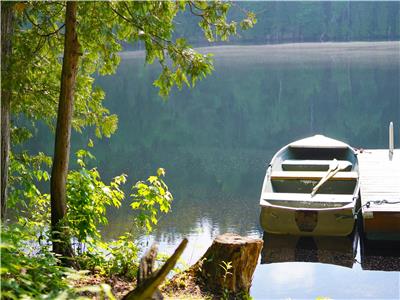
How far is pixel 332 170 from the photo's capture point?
41.9 ft

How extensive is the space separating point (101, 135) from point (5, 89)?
202cm

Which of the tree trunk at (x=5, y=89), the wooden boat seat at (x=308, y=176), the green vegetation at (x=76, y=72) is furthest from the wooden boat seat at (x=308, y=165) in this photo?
the tree trunk at (x=5, y=89)

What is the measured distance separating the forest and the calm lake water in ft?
0.40

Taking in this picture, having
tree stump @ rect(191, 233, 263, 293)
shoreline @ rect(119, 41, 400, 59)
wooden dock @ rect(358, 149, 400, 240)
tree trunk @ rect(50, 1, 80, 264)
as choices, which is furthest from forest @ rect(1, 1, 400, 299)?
shoreline @ rect(119, 41, 400, 59)

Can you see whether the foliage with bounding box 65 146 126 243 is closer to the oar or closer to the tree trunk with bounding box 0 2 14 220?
the tree trunk with bounding box 0 2 14 220

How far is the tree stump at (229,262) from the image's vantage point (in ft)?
18.6

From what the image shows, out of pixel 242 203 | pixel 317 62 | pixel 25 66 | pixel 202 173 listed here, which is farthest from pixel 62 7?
pixel 317 62

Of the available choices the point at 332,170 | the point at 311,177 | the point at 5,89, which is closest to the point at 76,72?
the point at 5,89

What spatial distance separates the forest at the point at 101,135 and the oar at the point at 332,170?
215cm

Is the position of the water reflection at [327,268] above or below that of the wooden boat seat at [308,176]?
below

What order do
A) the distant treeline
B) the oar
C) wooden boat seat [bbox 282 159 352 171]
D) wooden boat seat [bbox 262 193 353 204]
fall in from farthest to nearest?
1. the distant treeline
2. wooden boat seat [bbox 282 159 352 171]
3. the oar
4. wooden boat seat [bbox 262 193 353 204]

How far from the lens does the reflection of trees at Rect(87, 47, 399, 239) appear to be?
48.8 ft

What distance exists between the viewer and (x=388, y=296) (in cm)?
870

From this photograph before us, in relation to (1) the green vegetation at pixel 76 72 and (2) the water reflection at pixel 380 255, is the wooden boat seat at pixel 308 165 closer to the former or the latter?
(2) the water reflection at pixel 380 255
